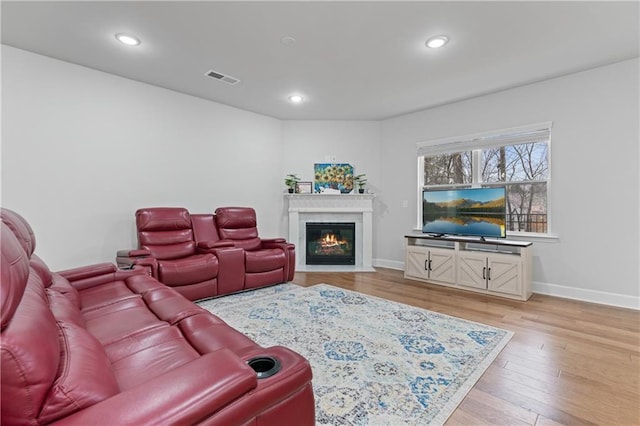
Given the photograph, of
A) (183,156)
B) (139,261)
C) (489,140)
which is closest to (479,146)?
(489,140)

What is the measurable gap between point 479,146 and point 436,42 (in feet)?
6.65

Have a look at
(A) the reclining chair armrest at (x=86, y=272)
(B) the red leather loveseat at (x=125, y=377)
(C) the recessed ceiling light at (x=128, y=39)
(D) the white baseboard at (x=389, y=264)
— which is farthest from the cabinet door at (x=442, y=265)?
(C) the recessed ceiling light at (x=128, y=39)

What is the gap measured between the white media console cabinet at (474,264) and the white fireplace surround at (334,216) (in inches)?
35.4

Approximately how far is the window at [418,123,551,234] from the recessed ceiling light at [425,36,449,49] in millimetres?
1855

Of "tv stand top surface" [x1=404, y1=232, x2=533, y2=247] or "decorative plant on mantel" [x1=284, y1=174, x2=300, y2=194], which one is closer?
"tv stand top surface" [x1=404, y1=232, x2=533, y2=247]

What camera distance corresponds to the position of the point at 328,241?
546cm

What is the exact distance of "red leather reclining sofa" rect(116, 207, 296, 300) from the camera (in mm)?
3232

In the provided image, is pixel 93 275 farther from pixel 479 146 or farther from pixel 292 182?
pixel 479 146

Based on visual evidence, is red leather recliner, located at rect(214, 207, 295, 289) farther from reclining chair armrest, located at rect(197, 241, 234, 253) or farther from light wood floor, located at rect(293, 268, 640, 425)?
light wood floor, located at rect(293, 268, 640, 425)

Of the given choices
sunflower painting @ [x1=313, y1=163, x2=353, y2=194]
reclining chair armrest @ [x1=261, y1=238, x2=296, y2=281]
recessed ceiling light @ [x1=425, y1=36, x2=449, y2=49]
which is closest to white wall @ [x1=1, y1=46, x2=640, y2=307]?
reclining chair armrest @ [x1=261, y1=238, x2=296, y2=281]

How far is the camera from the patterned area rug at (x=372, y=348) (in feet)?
5.48

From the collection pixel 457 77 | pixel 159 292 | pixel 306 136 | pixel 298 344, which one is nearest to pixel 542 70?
pixel 457 77

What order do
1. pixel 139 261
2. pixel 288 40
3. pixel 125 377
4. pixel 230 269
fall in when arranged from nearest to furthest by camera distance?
pixel 125 377 → pixel 288 40 → pixel 139 261 → pixel 230 269

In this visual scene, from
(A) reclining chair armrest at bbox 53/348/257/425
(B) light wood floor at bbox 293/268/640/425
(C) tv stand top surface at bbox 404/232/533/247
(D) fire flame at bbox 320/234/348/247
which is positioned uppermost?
(C) tv stand top surface at bbox 404/232/533/247
